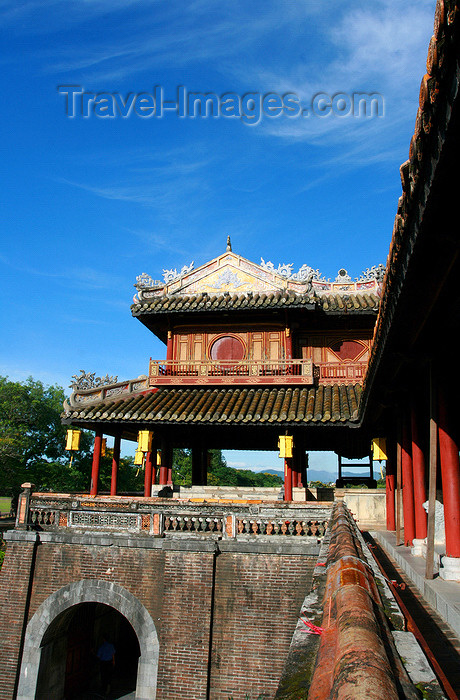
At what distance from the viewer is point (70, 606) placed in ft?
43.8

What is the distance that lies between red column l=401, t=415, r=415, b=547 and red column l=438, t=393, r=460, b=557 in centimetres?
336

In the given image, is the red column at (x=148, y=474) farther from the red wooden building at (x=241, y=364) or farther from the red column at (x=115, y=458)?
the red column at (x=115, y=458)

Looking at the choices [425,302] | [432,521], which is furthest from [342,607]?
[432,521]

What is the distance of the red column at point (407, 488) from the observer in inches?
398

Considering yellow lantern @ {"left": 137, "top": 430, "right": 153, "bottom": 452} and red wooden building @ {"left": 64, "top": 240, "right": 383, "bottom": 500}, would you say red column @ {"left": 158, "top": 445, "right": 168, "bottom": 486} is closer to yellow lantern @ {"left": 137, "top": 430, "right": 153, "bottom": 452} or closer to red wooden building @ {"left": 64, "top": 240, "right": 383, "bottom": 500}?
red wooden building @ {"left": 64, "top": 240, "right": 383, "bottom": 500}

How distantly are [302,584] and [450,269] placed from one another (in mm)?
9371

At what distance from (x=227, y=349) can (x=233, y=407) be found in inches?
143

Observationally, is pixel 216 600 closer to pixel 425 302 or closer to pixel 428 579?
pixel 428 579

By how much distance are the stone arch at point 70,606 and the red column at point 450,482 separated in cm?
855

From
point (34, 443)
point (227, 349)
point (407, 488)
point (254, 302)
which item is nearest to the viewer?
point (407, 488)

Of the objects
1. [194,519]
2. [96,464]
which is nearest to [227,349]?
[96,464]

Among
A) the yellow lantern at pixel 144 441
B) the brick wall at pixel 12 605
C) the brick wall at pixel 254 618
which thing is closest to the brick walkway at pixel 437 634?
the brick wall at pixel 254 618

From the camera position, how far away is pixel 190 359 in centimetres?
2016

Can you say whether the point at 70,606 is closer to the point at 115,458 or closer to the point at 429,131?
the point at 115,458
